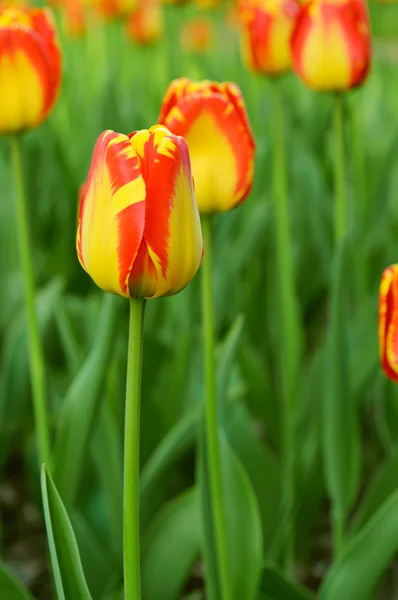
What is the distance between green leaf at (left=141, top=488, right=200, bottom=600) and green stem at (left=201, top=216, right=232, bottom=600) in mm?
130

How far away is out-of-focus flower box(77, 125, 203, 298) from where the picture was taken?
0.48 metres

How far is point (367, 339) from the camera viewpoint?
49.4 inches

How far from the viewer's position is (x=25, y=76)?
0.81 metres

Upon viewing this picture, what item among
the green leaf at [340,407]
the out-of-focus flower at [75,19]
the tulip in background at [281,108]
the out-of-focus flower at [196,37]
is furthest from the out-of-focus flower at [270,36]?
the out-of-focus flower at [196,37]

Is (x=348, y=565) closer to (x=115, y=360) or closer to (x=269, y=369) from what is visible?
(x=115, y=360)

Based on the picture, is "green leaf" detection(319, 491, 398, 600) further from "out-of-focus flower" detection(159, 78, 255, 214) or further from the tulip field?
"out-of-focus flower" detection(159, 78, 255, 214)

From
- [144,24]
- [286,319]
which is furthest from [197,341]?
[144,24]

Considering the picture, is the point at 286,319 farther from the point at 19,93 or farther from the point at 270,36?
the point at 19,93

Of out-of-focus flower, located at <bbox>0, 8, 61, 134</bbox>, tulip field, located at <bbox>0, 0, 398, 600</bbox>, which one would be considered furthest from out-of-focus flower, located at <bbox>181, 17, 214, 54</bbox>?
out-of-focus flower, located at <bbox>0, 8, 61, 134</bbox>

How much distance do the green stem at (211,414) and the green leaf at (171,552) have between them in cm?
13

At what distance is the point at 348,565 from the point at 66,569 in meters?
0.26

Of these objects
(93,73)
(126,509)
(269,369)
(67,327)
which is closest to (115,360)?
(67,327)

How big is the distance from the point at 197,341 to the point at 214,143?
2.06 ft

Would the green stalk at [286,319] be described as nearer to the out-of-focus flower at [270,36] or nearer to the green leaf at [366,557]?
the out-of-focus flower at [270,36]
